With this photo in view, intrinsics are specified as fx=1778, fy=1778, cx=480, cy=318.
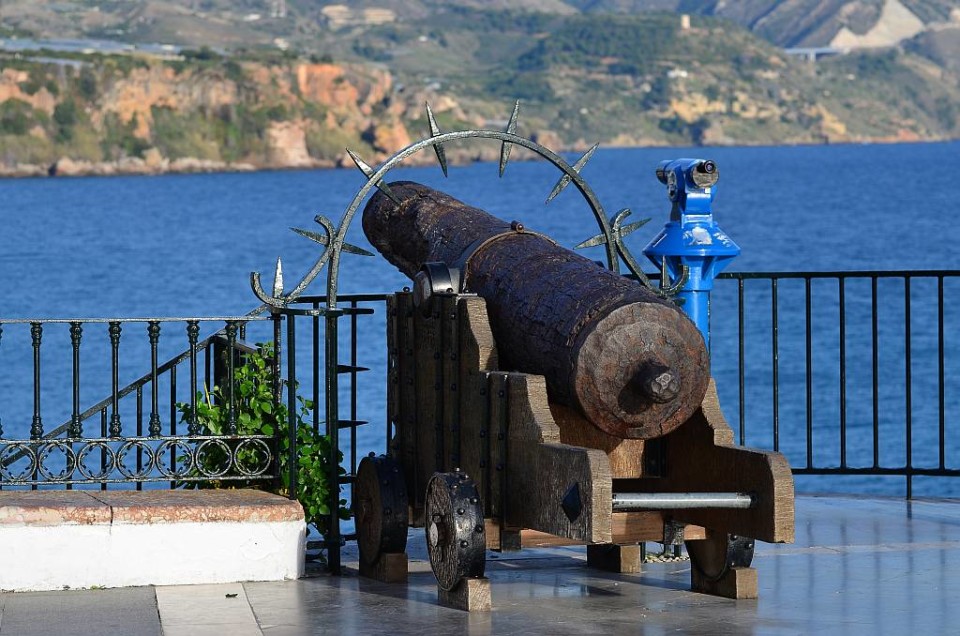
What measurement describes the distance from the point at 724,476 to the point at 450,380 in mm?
1112

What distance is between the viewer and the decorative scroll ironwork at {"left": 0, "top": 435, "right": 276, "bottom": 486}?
279 inches

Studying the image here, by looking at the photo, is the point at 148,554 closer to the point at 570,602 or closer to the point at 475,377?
the point at 475,377

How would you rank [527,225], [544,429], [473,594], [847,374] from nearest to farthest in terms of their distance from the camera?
[544,429] < [473,594] < [847,374] < [527,225]

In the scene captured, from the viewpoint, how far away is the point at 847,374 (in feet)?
121

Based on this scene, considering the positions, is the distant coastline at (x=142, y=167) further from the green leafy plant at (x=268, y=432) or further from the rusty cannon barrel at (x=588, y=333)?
the rusty cannon barrel at (x=588, y=333)

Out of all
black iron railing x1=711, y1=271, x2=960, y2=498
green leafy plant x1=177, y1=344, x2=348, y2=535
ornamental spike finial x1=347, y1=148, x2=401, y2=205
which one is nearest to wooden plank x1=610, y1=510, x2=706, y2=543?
green leafy plant x1=177, y1=344, x2=348, y2=535

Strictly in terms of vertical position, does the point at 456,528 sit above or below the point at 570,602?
above

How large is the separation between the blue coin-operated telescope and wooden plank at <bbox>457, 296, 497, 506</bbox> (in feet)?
Answer: 3.87

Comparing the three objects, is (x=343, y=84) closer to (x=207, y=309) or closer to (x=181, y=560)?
(x=207, y=309)

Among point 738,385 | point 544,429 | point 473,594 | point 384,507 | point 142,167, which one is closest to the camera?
point 544,429

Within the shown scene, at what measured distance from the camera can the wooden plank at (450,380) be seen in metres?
6.73

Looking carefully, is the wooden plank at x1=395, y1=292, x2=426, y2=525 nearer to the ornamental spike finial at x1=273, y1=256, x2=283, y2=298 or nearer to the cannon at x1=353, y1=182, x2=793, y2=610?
the cannon at x1=353, y1=182, x2=793, y2=610

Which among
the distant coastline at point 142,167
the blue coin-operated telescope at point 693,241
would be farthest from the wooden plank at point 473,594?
the distant coastline at point 142,167

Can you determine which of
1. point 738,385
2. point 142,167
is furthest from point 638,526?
point 142,167
